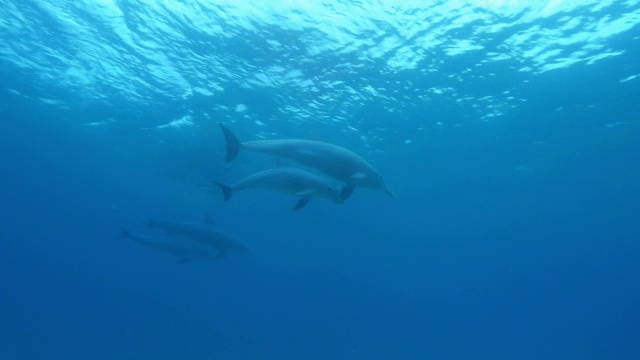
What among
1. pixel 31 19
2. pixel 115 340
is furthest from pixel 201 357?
pixel 31 19

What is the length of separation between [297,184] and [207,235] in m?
11.6

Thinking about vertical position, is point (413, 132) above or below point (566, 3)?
below

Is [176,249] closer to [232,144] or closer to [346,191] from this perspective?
[232,144]

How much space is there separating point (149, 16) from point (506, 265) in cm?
7488

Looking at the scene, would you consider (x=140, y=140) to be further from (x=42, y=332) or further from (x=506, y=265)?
(x=506, y=265)

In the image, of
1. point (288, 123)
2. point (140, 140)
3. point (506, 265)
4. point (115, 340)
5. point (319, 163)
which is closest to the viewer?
point (319, 163)

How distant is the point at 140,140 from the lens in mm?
32188

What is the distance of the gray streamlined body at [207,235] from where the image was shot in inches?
739

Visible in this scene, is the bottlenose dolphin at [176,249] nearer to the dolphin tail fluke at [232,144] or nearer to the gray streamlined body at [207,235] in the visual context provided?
the gray streamlined body at [207,235]

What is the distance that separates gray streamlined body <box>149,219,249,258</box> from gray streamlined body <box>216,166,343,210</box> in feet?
35.2

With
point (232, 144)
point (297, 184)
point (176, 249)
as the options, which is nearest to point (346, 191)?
point (297, 184)

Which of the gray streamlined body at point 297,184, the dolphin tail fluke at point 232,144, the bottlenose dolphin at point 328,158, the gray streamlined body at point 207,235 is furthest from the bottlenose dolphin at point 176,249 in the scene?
the bottlenose dolphin at point 328,158

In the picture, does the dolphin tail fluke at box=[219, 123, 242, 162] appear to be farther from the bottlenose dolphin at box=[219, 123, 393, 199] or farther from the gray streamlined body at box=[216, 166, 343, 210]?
the bottlenose dolphin at box=[219, 123, 393, 199]

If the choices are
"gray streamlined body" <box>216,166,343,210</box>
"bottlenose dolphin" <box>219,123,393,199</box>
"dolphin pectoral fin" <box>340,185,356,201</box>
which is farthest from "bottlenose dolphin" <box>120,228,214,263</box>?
"dolphin pectoral fin" <box>340,185,356,201</box>
